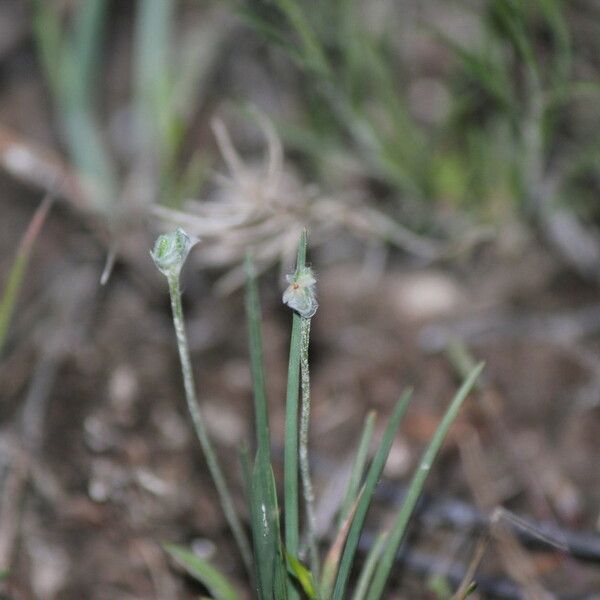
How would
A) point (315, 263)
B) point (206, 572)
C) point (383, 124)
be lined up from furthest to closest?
point (383, 124)
point (315, 263)
point (206, 572)

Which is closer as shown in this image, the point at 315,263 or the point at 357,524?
the point at 357,524

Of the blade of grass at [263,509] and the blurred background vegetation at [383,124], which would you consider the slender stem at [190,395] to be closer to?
the blade of grass at [263,509]

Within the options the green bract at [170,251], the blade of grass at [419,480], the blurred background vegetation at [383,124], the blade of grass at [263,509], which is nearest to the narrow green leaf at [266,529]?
the blade of grass at [263,509]

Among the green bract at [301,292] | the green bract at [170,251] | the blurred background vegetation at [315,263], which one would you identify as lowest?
the blurred background vegetation at [315,263]

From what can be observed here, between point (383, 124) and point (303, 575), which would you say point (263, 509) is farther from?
point (383, 124)

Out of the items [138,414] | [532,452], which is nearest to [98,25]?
[138,414]

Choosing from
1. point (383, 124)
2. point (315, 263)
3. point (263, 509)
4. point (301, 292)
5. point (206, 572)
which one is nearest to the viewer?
point (301, 292)

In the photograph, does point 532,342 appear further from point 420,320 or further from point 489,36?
Result: point 489,36

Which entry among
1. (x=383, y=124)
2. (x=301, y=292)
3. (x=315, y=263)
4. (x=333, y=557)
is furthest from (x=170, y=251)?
(x=383, y=124)
